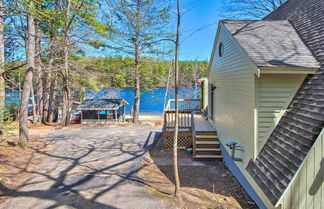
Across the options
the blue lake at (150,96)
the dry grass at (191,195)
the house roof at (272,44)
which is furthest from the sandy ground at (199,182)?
the blue lake at (150,96)

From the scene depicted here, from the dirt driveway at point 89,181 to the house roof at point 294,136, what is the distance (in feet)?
6.31

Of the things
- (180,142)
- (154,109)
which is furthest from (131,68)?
(154,109)

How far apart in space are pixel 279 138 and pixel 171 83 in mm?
17314

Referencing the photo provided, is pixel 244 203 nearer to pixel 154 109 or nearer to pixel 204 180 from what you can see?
pixel 204 180

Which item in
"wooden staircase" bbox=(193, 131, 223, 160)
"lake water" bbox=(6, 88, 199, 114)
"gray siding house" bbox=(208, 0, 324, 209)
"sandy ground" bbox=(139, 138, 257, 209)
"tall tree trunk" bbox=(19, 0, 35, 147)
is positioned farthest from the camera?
"lake water" bbox=(6, 88, 199, 114)

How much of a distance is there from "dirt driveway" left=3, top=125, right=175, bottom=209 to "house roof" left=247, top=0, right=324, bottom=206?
1.92m

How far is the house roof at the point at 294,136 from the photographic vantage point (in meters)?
3.07

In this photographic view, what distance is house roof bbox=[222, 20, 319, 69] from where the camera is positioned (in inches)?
157

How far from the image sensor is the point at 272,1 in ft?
47.2

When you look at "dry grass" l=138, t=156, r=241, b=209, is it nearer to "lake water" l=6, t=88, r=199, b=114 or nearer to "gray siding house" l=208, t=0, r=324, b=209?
"gray siding house" l=208, t=0, r=324, b=209

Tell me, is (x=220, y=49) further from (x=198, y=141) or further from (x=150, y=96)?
(x=150, y=96)

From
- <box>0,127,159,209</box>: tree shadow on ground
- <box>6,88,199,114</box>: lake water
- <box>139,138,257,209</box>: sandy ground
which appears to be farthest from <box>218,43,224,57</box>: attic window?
<box>6,88,199,114</box>: lake water

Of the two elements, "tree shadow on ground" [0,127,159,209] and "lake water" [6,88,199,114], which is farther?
"lake water" [6,88,199,114]

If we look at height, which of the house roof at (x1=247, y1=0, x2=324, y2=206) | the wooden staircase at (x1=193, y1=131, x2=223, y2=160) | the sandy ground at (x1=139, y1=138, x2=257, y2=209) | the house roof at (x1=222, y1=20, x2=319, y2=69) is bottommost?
the sandy ground at (x1=139, y1=138, x2=257, y2=209)
